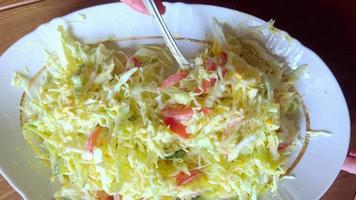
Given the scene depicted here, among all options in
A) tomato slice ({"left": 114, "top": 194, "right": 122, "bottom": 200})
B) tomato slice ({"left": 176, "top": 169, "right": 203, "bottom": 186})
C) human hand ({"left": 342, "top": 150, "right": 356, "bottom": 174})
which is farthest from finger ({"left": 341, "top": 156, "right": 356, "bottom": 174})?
tomato slice ({"left": 114, "top": 194, "right": 122, "bottom": 200})

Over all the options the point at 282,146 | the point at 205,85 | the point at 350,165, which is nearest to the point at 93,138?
the point at 205,85

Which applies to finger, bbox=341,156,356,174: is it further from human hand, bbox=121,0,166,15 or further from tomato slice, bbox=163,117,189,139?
human hand, bbox=121,0,166,15

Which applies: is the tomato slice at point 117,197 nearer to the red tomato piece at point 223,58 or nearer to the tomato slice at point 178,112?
the tomato slice at point 178,112

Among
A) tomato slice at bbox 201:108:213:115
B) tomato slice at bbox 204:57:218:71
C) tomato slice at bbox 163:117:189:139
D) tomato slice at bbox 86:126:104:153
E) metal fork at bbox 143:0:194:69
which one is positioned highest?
metal fork at bbox 143:0:194:69

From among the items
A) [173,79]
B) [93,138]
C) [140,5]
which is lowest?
[93,138]

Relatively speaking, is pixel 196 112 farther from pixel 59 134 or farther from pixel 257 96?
pixel 59 134

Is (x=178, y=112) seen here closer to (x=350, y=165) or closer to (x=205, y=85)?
(x=205, y=85)

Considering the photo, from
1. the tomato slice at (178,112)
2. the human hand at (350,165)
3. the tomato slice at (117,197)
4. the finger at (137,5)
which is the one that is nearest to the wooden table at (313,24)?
the human hand at (350,165)
